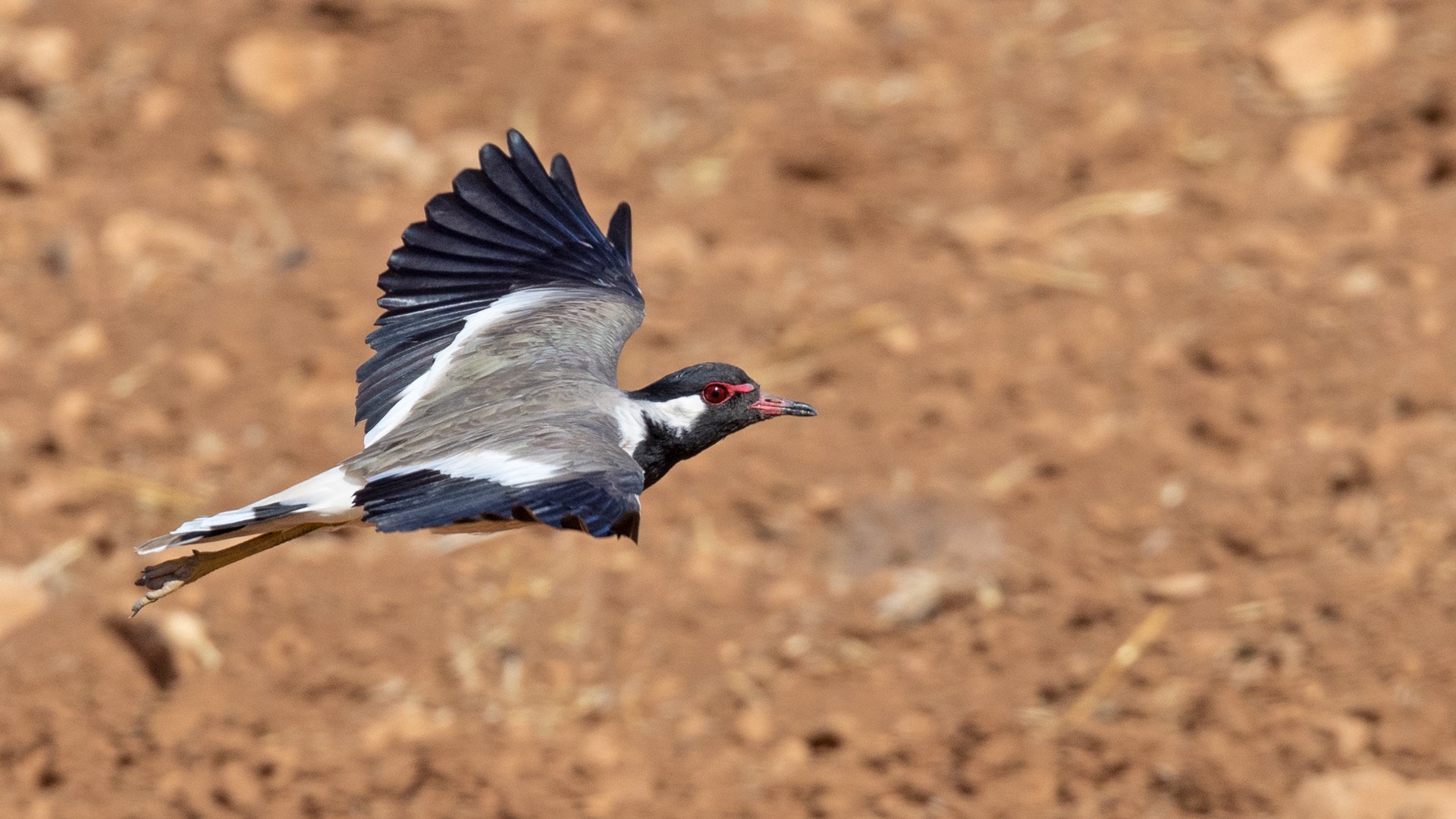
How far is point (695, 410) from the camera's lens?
5.61 meters

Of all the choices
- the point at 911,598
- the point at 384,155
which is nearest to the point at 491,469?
the point at 911,598

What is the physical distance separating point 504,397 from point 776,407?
3.05ft

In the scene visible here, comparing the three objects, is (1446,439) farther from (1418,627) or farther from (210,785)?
(210,785)

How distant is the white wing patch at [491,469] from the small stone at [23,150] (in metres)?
5.72

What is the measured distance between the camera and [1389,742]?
20.4 feet

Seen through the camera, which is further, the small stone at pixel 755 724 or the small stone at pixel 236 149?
the small stone at pixel 236 149

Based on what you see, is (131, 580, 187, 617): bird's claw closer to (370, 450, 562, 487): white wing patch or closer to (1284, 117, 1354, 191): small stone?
(370, 450, 562, 487): white wing patch

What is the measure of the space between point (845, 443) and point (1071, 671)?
1.71 metres

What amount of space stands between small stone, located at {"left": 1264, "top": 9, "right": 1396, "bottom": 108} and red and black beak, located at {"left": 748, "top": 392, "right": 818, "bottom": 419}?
545 cm

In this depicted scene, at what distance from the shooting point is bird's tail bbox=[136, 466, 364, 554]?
4.72 m

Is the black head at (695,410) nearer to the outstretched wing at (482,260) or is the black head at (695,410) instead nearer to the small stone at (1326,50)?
the outstretched wing at (482,260)

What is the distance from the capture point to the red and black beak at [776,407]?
225 inches

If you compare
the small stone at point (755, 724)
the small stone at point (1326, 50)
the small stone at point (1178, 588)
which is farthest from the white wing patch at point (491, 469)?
the small stone at point (1326, 50)

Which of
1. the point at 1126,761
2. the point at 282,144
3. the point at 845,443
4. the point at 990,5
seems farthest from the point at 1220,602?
the point at 282,144
